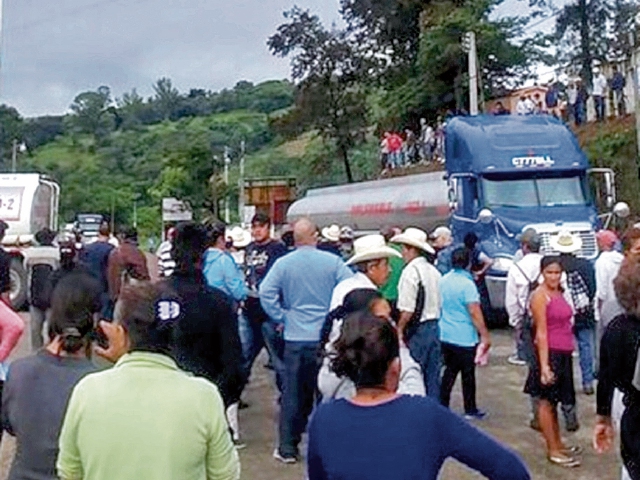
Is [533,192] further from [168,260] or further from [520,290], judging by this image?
[168,260]

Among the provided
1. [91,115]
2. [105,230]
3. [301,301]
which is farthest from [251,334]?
[91,115]

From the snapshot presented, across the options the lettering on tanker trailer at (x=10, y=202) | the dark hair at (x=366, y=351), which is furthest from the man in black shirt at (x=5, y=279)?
the lettering on tanker trailer at (x=10, y=202)

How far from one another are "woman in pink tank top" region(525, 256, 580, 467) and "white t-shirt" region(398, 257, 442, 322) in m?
0.93

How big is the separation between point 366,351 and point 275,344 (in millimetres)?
6392

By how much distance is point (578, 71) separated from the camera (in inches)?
1540

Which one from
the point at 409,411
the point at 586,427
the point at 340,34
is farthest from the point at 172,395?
the point at 340,34

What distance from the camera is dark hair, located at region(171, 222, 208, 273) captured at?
6.28m

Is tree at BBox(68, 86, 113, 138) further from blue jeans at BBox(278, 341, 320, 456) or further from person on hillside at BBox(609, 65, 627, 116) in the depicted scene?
blue jeans at BBox(278, 341, 320, 456)

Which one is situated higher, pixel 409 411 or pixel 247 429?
pixel 409 411

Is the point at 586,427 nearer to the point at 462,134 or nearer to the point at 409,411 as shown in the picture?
the point at 409,411

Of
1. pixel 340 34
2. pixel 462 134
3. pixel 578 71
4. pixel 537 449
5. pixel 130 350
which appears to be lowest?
pixel 537 449

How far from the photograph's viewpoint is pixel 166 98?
156 m

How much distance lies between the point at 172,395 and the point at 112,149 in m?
119

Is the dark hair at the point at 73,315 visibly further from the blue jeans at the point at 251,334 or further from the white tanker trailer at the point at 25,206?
the white tanker trailer at the point at 25,206
